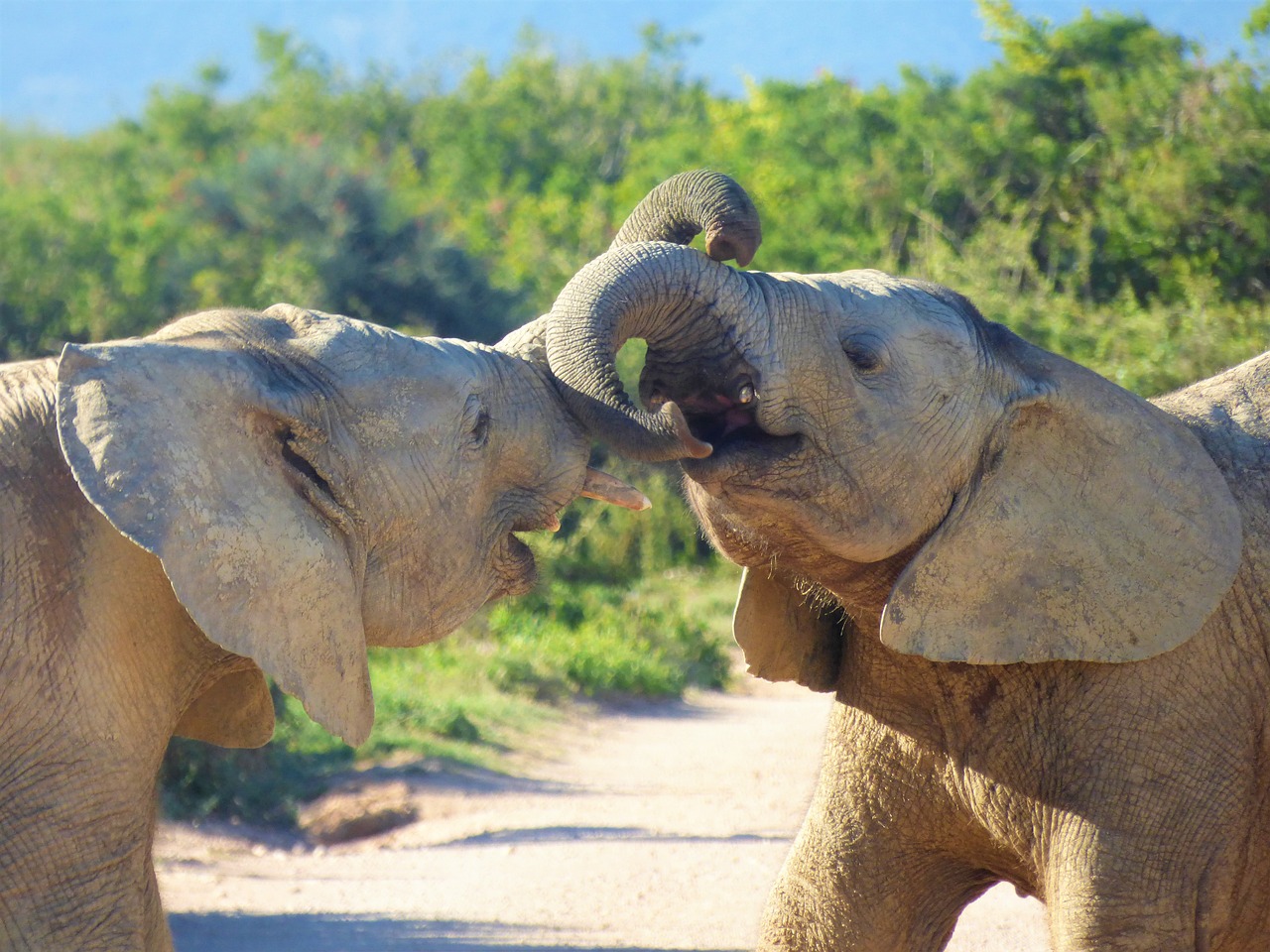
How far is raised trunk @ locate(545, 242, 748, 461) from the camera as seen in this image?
3521 millimetres

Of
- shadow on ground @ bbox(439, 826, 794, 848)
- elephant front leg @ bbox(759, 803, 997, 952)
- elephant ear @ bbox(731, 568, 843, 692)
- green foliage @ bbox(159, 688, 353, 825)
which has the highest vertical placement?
elephant ear @ bbox(731, 568, 843, 692)

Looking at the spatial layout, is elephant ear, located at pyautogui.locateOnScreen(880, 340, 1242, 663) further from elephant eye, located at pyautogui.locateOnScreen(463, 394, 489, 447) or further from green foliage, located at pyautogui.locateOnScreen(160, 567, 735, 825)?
green foliage, located at pyautogui.locateOnScreen(160, 567, 735, 825)

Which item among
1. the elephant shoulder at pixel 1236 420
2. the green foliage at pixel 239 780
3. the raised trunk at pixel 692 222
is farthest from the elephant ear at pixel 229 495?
the green foliage at pixel 239 780

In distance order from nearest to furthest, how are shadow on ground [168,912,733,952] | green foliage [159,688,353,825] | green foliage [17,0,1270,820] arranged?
shadow on ground [168,912,733,952] < green foliage [159,688,353,825] < green foliage [17,0,1270,820]

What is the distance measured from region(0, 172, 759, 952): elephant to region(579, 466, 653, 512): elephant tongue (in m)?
0.27

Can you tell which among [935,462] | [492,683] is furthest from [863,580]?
[492,683]

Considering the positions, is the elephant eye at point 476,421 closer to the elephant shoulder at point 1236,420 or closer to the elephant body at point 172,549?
the elephant body at point 172,549

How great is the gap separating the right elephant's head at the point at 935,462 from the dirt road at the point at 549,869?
7.93ft

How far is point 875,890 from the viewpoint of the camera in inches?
169

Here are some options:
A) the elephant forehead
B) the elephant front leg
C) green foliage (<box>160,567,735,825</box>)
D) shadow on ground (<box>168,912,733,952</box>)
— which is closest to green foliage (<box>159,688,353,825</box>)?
green foliage (<box>160,567,735,825</box>)

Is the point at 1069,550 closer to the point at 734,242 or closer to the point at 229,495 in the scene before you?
the point at 734,242

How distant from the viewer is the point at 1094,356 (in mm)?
14445

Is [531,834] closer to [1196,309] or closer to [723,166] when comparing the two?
[1196,309]

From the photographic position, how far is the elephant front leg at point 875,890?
14.1 feet
